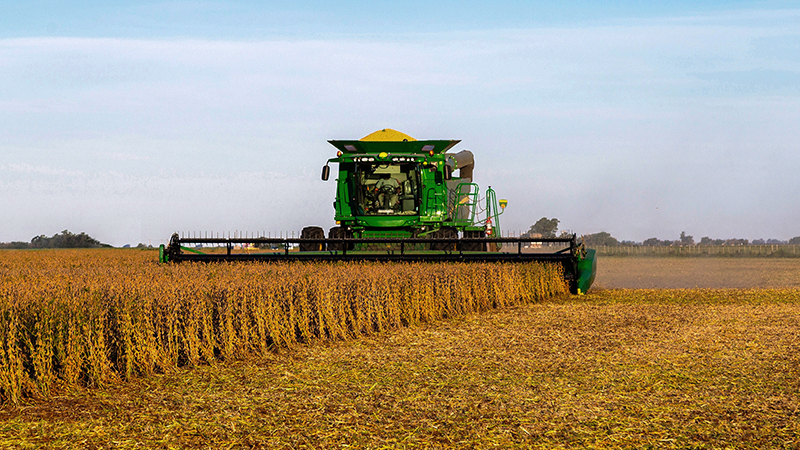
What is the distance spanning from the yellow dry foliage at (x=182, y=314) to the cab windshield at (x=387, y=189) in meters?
3.89

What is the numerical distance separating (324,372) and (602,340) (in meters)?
4.12

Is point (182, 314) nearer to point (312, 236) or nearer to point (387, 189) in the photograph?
point (312, 236)

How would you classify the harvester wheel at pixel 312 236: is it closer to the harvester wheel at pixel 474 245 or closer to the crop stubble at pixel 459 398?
the harvester wheel at pixel 474 245

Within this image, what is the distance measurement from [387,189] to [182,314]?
8836 mm

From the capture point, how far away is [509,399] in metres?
6.37

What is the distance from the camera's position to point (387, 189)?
16016 mm

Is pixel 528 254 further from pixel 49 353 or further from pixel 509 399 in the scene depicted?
pixel 49 353

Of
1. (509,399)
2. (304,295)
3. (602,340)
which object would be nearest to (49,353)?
(304,295)

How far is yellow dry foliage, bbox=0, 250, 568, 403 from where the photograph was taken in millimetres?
6316

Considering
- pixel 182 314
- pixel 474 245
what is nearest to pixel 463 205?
pixel 474 245

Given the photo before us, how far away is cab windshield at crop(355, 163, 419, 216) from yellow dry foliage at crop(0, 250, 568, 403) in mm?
3889

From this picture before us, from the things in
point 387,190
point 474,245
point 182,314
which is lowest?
point 182,314

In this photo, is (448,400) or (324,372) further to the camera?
(324,372)

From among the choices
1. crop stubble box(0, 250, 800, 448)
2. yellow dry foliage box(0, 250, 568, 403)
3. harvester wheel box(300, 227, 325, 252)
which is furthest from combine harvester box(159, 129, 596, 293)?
crop stubble box(0, 250, 800, 448)
